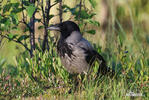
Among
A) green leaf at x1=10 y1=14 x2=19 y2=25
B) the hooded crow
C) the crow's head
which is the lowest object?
the hooded crow

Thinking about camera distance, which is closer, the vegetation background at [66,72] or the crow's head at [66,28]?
the vegetation background at [66,72]

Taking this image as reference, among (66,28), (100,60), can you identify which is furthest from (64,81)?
(66,28)

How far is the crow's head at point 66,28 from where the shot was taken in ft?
14.6

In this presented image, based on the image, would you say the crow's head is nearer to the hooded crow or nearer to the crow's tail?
the hooded crow

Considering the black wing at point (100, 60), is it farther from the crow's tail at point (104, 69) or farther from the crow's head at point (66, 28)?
the crow's head at point (66, 28)

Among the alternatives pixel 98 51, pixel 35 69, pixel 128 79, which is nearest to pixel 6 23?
pixel 35 69

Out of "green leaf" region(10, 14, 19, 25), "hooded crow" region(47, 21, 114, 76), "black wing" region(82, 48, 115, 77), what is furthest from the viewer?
"black wing" region(82, 48, 115, 77)

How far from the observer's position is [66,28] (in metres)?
4.51

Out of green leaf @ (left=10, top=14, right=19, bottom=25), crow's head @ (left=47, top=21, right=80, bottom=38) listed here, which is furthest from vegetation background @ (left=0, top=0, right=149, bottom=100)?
crow's head @ (left=47, top=21, right=80, bottom=38)

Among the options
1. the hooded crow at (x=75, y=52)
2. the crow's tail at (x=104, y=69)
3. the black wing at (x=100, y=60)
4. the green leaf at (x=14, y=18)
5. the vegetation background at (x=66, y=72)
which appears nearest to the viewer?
the vegetation background at (x=66, y=72)

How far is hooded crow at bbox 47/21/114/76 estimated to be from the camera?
4266mm

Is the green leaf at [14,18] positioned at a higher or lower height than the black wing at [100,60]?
higher

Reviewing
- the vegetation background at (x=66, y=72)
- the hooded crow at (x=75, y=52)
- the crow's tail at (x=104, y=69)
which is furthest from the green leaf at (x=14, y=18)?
the crow's tail at (x=104, y=69)

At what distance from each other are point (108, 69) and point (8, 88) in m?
1.46
